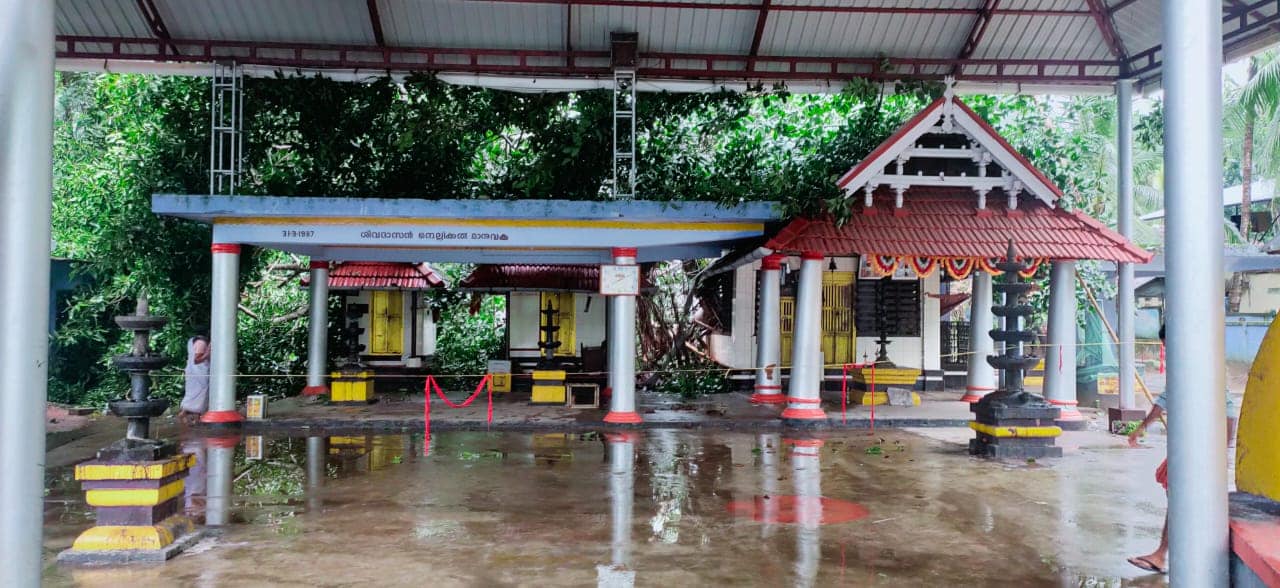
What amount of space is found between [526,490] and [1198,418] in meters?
6.88

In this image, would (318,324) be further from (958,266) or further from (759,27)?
(958,266)

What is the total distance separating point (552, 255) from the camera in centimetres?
1738

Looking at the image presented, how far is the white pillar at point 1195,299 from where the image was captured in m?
3.13

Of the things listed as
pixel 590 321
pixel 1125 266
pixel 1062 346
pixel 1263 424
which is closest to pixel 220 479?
pixel 1263 424

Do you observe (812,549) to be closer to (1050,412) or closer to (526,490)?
(526,490)

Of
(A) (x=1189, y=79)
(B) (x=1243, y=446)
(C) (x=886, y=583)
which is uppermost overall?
(A) (x=1189, y=79)

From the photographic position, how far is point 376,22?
14.3 meters

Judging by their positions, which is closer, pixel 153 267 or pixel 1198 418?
pixel 1198 418

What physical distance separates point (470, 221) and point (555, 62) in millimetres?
3551

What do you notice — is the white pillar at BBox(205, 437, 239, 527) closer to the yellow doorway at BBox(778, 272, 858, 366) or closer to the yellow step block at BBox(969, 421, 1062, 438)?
the yellow step block at BBox(969, 421, 1062, 438)

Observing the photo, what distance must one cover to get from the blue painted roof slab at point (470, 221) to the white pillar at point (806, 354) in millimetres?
1221

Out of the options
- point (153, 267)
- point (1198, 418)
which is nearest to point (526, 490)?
point (1198, 418)

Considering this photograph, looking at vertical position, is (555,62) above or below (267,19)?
below

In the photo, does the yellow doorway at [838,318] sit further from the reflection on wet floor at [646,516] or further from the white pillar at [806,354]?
the reflection on wet floor at [646,516]
